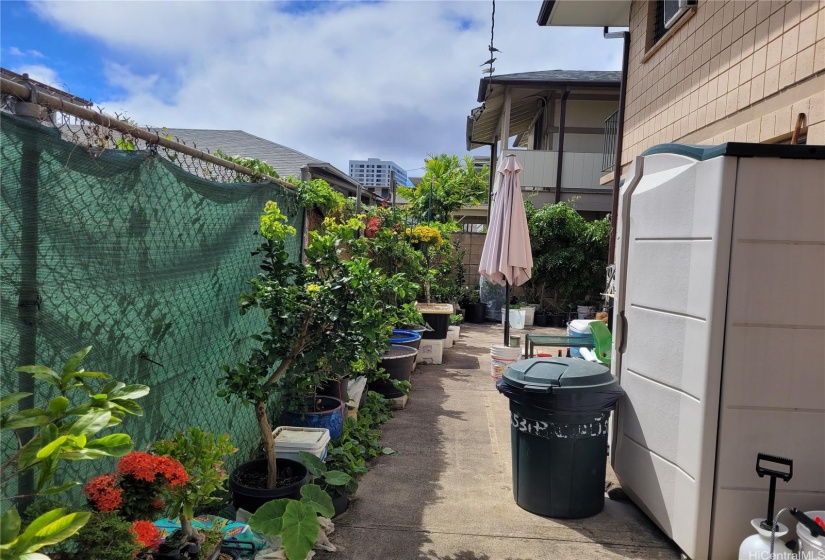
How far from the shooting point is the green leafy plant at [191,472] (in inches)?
84.5

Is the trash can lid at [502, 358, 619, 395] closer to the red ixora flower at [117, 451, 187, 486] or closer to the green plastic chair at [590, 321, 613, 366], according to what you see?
the green plastic chair at [590, 321, 613, 366]

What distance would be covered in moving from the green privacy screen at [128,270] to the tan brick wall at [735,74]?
3.79 metres

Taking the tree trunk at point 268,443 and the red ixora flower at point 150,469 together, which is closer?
the red ixora flower at point 150,469

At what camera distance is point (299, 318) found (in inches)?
124

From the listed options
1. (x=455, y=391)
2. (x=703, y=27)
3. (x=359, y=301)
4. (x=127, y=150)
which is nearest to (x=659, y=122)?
(x=703, y=27)

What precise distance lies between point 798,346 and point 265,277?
297 cm

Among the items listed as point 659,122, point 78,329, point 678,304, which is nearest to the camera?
point 78,329

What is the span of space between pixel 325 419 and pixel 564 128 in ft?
36.4

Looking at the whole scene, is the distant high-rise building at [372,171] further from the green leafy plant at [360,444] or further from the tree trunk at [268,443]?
the tree trunk at [268,443]

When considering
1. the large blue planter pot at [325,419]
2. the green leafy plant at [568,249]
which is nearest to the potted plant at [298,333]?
the large blue planter pot at [325,419]

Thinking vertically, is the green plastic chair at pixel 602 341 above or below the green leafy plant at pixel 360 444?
above

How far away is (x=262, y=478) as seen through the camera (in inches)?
126

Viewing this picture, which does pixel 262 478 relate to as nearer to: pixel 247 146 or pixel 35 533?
pixel 35 533

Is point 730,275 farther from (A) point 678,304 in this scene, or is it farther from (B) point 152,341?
(B) point 152,341
